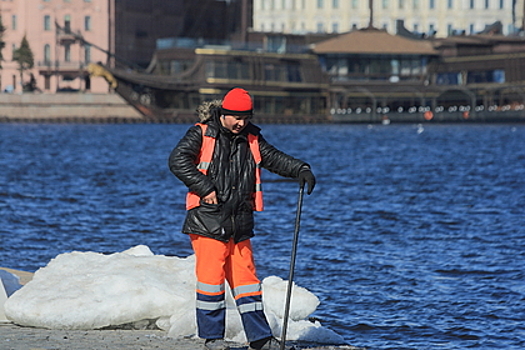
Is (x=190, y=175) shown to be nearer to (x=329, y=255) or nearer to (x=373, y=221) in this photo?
(x=329, y=255)

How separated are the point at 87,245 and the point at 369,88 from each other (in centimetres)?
9289

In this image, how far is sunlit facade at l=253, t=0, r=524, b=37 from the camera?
142875 mm

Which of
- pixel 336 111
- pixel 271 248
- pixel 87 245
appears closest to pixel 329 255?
pixel 271 248

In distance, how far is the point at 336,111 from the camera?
109812 mm

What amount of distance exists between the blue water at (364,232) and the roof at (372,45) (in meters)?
65.0

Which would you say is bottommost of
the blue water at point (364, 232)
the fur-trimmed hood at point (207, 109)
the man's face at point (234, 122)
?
the blue water at point (364, 232)

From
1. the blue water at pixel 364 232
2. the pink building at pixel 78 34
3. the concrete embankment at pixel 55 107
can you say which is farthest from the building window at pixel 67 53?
the blue water at pixel 364 232

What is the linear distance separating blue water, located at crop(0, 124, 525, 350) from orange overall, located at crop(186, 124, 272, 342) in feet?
9.93

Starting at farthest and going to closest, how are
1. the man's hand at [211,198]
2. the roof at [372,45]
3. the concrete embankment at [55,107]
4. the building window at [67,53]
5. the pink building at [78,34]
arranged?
the roof at [372,45], the building window at [67,53], the pink building at [78,34], the concrete embankment at [55,107], the man's hand at [211,198]

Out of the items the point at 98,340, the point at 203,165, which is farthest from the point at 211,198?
the point at 98,340

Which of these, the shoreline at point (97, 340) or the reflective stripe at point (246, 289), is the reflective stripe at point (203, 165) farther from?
the shoreline at point (97, 340)

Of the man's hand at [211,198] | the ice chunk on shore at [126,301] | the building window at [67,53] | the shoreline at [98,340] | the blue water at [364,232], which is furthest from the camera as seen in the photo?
the building window at [67,53]

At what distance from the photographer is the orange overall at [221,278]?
7637 millimetres

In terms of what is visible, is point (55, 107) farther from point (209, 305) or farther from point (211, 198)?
point (211, 198)
